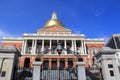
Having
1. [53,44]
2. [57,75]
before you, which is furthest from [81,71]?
[53,44]

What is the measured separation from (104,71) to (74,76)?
244cm

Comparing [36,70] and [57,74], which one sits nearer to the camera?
[36,70]

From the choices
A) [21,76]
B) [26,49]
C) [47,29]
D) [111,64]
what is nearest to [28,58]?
[26,49]

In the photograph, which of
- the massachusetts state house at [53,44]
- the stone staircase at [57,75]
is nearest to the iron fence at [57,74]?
the stone staircase at [57,75]

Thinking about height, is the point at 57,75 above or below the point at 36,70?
below

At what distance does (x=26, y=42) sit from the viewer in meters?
45.2

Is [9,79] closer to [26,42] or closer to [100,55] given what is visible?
[100,55]

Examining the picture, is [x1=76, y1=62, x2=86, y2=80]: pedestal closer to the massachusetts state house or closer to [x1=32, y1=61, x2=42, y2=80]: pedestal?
[x1=32, y1=61, x2=42, y2=80]: pedestal

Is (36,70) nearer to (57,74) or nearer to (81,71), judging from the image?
(57,74)

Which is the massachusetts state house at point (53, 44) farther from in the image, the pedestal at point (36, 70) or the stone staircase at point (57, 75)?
the pedestal at point (36, 70)

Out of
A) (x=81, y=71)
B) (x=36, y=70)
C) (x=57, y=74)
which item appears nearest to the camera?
(x=36, y=70)

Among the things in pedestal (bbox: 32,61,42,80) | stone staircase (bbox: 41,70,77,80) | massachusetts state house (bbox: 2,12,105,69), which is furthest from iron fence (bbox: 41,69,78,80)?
massachusetts state house (bbox: 2,12,105,69)

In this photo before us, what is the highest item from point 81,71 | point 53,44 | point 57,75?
point 53,44

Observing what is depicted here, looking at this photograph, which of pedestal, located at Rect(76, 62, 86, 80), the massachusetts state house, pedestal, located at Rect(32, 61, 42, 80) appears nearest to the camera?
pedestal, located at Rect(32, 61, 42, 80)
